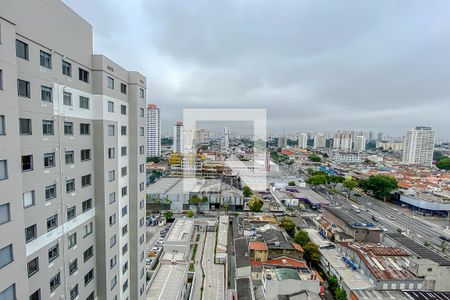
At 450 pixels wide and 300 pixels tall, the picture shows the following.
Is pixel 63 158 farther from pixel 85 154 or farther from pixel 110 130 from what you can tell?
pixel 110 130

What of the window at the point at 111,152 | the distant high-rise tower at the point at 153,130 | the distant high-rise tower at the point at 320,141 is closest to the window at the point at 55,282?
the window at the point at 111,152

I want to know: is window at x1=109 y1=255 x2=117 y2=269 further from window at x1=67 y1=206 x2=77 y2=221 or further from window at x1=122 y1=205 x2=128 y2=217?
window at x1=67 y1=206 x2=77 y2=221

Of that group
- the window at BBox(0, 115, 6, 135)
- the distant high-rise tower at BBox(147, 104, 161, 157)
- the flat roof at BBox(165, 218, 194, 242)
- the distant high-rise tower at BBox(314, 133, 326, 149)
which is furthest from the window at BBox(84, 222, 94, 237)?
the distant high-rise tower at BBox(314, 133, 326, 149)

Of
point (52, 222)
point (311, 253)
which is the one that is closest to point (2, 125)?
point (52, 222)

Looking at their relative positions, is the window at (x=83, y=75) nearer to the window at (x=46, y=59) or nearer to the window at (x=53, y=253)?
the window at (x=46, y=59)

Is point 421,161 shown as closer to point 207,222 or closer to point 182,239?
point 207,222

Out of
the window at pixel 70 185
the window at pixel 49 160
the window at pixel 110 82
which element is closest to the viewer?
the window at pixel 49 160

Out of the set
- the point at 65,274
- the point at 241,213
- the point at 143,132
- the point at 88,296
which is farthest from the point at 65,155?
the point at 241,213
